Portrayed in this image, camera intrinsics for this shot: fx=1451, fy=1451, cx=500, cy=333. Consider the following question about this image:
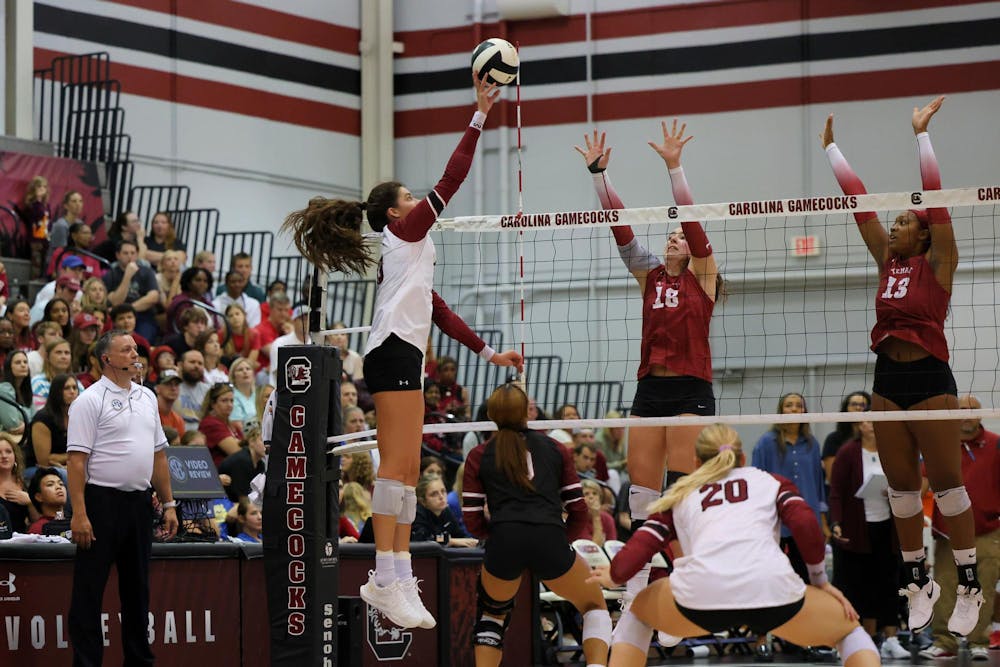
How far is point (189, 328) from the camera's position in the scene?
13.0m

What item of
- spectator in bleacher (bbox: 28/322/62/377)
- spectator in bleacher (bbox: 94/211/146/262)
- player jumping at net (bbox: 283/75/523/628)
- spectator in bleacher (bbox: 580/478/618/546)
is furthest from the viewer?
spectator in bleacher (bbox: 94/211/146/262)

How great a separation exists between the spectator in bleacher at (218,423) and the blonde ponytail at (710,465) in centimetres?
558

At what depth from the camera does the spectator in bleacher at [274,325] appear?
14.5 meters

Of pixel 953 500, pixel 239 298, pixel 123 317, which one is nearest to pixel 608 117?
pixel 239 298

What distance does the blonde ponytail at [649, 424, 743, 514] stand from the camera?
6.08 m

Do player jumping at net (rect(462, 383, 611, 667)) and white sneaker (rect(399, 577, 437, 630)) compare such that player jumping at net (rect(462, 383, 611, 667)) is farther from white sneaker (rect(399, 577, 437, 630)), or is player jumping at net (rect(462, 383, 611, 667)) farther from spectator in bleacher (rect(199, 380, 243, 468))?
spectator in bleacher (rect(199, 380, 243, 468))

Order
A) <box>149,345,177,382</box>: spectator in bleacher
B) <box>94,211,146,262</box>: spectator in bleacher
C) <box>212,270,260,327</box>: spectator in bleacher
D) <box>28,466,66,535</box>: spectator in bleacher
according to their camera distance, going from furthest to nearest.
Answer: <box>212,270,260,327</box>: spectator in bleacher → <box>94,211,146,262</box>: spectator in bleacher → <box>149,345,177,382</box>: spectator in bleacher → <box>28,466,66,535</box>: spectator in bleacher

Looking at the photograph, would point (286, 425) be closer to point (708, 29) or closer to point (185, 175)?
point (185, 175)

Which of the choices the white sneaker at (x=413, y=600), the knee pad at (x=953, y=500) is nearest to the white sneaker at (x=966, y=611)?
the knee pad at (x=953, y=500)

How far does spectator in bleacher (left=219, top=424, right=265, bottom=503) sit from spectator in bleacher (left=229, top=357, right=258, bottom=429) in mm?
1632

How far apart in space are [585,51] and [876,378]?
12.5 metres

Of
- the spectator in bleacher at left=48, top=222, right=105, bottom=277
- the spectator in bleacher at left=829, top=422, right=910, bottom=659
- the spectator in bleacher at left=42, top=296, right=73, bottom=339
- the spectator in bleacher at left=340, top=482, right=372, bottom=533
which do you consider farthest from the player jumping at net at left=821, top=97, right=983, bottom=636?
the spectator in bleacher at left=48, top=222, right=105, bottom=277

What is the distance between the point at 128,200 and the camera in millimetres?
16094

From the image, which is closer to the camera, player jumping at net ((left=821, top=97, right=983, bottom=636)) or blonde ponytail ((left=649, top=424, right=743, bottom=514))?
blonde ponytail ((left=649, top=424, right=743, bottom=514))
